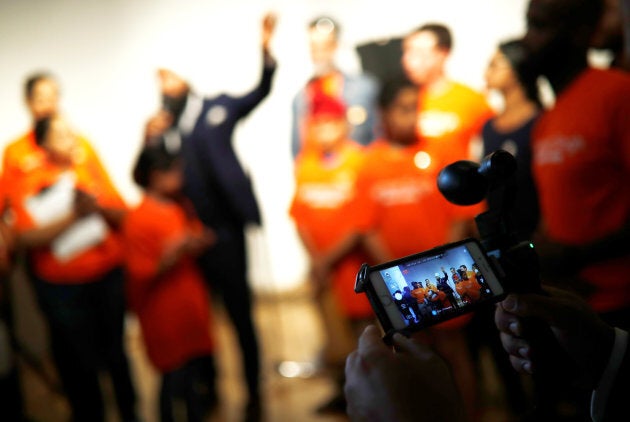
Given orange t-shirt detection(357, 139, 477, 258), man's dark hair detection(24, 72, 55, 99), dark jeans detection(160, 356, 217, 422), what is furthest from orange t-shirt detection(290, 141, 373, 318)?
man's dark hair detection(24, 72, 55, 99)

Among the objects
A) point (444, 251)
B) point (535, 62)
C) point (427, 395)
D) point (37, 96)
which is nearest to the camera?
point (427, 395)

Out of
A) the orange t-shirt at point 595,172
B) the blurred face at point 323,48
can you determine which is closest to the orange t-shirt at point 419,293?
the orange t-shirt at point 595,172

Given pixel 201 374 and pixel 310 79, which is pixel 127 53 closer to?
pixel 310 79

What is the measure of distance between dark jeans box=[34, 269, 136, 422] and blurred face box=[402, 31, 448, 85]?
4.80 feet

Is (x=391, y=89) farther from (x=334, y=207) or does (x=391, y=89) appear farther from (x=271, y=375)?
(x=271, y=375)

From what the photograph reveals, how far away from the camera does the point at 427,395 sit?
636 mm

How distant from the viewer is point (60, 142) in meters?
2.75

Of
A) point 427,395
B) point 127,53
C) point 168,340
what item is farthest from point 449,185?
point 127,53

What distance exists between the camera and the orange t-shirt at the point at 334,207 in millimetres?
2611

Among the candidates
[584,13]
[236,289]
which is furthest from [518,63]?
[236,289]

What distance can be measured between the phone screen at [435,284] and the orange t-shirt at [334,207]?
1.75 m

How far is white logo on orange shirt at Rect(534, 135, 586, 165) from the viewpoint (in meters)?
1.61

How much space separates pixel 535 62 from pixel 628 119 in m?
0.34

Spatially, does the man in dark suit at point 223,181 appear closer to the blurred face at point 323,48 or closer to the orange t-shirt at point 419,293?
the blurred face at point 323,48
